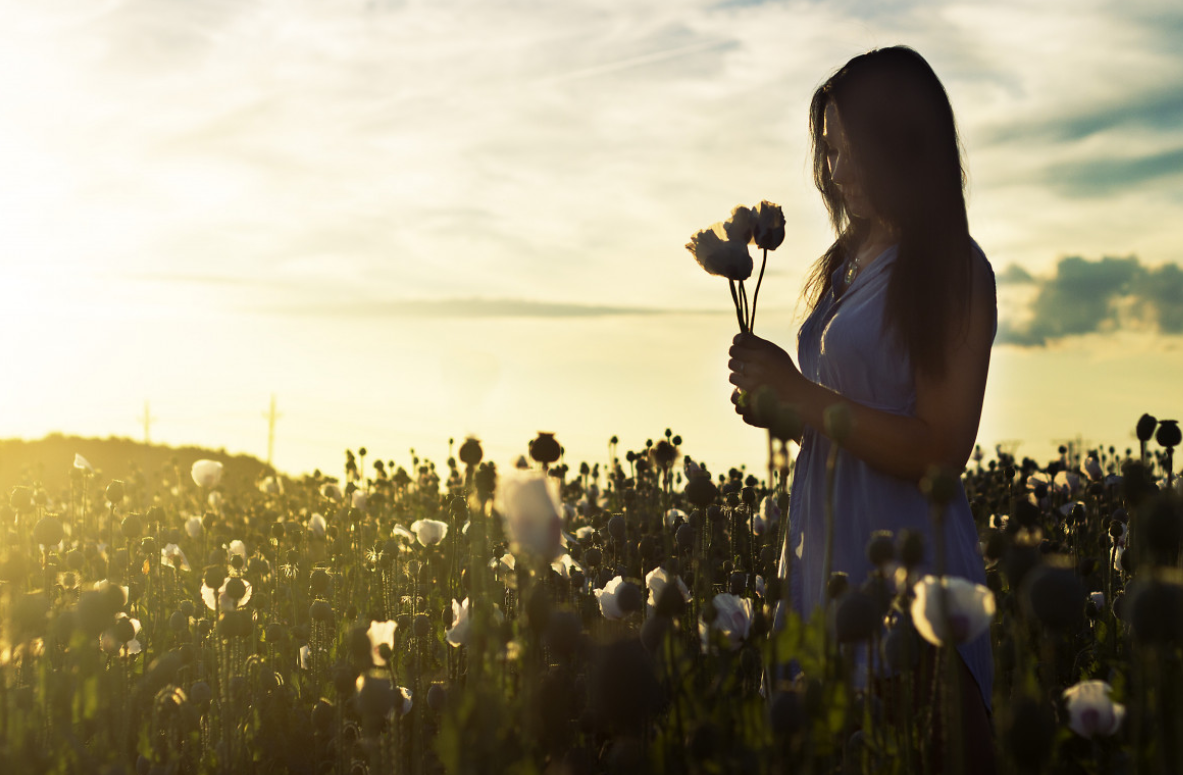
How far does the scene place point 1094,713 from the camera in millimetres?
2037

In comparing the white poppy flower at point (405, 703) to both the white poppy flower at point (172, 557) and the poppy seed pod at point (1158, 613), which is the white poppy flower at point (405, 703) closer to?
the poppy seed pod at point (1158, 613)

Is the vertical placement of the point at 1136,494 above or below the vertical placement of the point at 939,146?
below

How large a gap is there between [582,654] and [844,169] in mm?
1632

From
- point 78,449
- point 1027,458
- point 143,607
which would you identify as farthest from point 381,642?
point 78,449

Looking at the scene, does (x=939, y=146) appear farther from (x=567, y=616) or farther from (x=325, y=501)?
(x=325, y=501)

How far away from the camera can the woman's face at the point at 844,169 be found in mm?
3073

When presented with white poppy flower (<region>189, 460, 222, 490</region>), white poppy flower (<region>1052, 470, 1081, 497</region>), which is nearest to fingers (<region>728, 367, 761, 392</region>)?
white poppy flower (<region>189, 460, 222, 490</region>)

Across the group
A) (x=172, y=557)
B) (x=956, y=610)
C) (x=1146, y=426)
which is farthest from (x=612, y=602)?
(x=172, y=557)

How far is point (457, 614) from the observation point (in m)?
3.15

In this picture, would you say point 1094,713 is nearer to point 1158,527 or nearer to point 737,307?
point 1158,527

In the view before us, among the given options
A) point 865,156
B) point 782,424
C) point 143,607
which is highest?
point 865,156

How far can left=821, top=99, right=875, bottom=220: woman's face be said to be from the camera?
121 inches

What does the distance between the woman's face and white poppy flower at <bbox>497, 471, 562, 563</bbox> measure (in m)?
1.67

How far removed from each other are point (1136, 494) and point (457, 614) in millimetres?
1924
